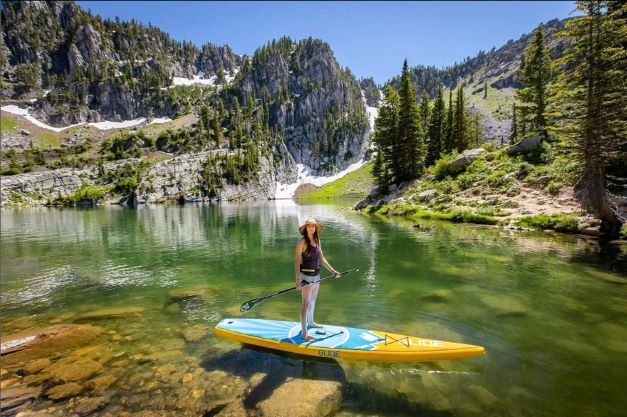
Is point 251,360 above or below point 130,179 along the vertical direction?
below

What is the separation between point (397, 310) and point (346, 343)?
5207 millimetres

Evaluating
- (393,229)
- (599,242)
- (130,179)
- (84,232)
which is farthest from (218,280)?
(130,179)

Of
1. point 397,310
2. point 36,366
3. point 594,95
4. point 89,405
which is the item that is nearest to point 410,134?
point 594,95

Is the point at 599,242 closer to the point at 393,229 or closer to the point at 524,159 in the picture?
the point at 393,229

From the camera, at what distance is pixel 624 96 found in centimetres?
2497

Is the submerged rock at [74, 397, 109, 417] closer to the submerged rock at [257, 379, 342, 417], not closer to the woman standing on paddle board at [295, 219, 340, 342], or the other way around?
the submerged rock at [257, 379, 342, 417]

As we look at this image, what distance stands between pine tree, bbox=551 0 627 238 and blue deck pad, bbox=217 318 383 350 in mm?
23936

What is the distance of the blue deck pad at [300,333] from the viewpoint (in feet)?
40.1

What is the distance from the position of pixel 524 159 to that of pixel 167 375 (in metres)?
53.9

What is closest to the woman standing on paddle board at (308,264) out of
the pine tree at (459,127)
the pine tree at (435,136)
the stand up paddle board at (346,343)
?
the stand up paddle board at (346,343)

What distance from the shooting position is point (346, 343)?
40.1 feet

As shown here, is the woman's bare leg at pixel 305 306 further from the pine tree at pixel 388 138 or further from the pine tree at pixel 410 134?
the pine tree at pixel 388 138

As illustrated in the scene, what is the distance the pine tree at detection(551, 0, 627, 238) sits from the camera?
25094mm

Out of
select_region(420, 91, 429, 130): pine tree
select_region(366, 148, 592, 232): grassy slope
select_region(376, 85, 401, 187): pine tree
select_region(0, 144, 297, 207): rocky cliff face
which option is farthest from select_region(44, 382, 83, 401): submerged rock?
select_region(0, 144, 297, 207): rocky cliff face
